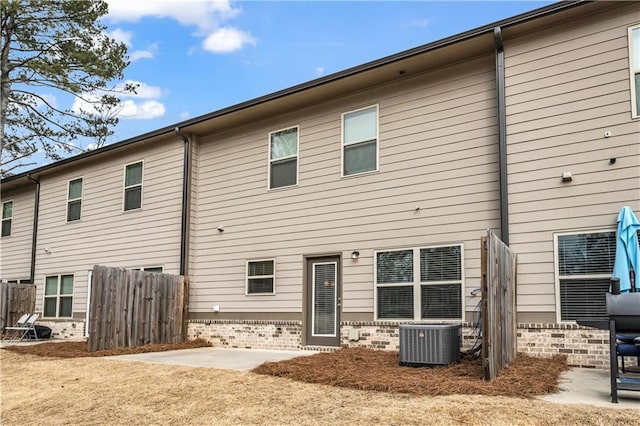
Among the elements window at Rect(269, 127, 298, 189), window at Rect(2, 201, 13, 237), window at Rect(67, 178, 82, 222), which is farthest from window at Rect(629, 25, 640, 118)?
Answer: window at Rect(2, 201, 13, 237)

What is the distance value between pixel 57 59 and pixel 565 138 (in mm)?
15035

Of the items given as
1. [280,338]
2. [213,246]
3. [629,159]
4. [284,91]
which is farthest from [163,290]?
[629,159]

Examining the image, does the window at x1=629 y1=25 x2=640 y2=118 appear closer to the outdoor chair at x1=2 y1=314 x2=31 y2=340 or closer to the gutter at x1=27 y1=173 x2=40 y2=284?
the outdoor chair at x1=2 y1=314 x2=31 y2=340

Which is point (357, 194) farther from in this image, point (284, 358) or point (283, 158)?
point (284, 358)

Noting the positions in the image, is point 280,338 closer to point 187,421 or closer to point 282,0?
point 187,421

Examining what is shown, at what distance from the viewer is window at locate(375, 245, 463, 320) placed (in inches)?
325

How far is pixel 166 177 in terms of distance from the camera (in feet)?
42.0

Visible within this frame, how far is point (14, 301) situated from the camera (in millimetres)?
15422

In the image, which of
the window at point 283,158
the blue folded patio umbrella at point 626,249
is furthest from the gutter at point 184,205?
the blue folded patio umbrella at point 626,249

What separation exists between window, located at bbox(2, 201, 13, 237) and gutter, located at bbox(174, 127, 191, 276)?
8.98 metres

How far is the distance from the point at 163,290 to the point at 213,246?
1.41m

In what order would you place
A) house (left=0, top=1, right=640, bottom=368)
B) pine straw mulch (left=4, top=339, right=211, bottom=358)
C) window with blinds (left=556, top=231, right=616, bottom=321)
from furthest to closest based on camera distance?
1. pine straw mulch (left=4, top=339, right=211, bottom=358)
2. house (left=0, top=1, right=640, bottom=368)
3. window with blinds (left=556, top=231, right=616, bottom=321)

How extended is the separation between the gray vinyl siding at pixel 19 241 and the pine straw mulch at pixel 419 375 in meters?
12.4

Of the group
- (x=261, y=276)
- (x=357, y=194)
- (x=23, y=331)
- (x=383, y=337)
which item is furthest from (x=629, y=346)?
(x=23, y=331)
